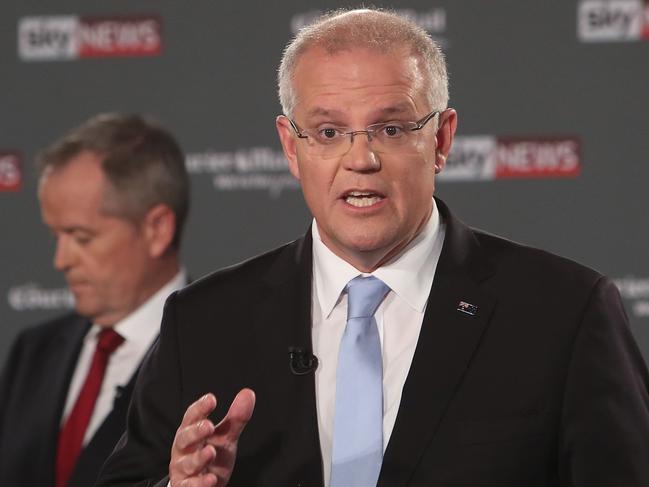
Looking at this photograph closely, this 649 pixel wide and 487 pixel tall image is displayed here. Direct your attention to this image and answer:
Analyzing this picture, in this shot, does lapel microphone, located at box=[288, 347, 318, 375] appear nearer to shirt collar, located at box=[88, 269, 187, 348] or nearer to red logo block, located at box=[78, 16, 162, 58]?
shirt collar, located at box=[88, 269, 187, 348]

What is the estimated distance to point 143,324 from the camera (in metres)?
3.37

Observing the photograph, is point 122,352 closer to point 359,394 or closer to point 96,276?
point 96,276

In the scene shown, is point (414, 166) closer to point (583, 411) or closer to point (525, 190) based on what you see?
point (583, 411)

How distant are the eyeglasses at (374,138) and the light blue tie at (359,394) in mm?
248

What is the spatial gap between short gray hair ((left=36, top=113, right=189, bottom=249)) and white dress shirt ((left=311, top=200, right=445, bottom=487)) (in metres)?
1.30

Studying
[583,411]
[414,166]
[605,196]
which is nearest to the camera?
[583,411]

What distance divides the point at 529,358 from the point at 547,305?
0.11 m

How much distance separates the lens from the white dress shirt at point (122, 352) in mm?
3244

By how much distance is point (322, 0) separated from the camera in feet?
14.0

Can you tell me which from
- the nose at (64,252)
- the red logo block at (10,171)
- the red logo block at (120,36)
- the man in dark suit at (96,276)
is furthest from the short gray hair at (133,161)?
the red logo block at (10,171)

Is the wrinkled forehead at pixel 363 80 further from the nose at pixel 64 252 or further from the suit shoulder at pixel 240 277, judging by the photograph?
the nose at pixel 64 252

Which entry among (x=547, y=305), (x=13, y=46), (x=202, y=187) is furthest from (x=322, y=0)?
(x=547, y=305)

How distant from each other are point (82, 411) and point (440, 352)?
1.46 meters

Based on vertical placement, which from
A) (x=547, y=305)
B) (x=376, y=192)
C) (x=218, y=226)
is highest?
(x=376, y=192)
